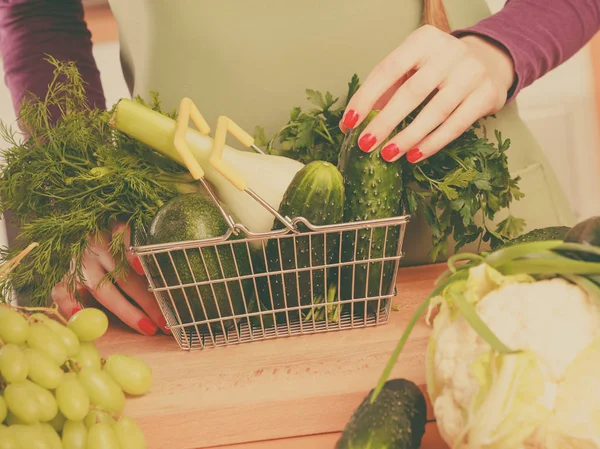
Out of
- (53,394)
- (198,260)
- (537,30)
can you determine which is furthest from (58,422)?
(537,30)

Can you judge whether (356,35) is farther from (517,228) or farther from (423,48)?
(517,228)

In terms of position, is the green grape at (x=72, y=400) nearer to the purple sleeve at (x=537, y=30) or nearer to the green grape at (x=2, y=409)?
the green grape at (x=2, y=409)

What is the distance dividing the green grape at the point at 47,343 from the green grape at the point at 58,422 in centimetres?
5

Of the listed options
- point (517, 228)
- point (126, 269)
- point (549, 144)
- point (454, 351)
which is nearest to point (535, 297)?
point (454, 351)

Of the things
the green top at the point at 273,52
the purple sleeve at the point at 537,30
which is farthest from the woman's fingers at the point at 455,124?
the green top at the point at 273,52

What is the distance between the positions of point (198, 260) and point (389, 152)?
28 centimetres

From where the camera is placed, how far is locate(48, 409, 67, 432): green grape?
0.51 meters

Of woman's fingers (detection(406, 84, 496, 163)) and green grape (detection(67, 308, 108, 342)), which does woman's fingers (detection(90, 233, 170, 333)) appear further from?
woman's fingers (detection(406, 84, 496, 163))

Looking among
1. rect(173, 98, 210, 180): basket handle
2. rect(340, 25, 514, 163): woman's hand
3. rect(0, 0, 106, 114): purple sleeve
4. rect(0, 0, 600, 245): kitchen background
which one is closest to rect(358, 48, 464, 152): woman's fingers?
rect(340, 25, 514, 163): woman's hand

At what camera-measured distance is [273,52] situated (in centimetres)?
100

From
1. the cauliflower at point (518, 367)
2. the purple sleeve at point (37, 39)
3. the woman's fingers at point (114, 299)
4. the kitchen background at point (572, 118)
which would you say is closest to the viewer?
the cauliflower at point (518, 367)

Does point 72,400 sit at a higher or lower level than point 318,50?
lower

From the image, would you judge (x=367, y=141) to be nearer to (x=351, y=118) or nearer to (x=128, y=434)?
(x=351, y=118)

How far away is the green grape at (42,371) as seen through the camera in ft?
1.63
